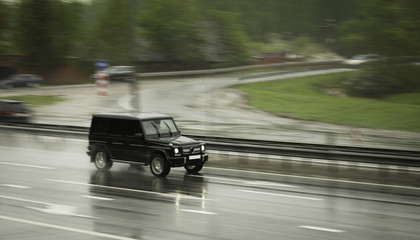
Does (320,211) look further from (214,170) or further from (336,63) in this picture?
(336,63)

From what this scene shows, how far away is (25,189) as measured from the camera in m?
14.5

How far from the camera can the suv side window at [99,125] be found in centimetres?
1803

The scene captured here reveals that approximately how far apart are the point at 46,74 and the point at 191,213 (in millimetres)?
52984

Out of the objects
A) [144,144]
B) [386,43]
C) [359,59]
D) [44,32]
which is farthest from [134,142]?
[44,32]

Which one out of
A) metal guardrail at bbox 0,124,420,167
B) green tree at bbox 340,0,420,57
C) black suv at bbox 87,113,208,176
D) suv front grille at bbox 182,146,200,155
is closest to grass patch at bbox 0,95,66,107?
green tree at bbox 340,0,420,57

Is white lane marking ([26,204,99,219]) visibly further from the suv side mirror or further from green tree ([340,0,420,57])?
green tree ([340,0,420,57])

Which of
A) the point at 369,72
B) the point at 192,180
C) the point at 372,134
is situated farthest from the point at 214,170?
the point at 369,72

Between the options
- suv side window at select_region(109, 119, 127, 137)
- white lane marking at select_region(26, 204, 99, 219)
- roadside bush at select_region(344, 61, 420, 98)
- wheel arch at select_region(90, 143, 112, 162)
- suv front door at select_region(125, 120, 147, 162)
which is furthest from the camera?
roadside bush at select_region(344, 61, 420, 98)

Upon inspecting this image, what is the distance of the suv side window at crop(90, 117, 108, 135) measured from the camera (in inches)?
710

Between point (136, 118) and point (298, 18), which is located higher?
point (298, 18)

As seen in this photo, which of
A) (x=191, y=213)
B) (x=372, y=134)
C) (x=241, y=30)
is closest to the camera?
(x=191, y=213)

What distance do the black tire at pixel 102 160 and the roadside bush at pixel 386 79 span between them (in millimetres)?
24627

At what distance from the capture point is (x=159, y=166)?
54.1ft

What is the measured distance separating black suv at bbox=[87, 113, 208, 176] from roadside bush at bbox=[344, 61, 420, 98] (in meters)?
23.5
